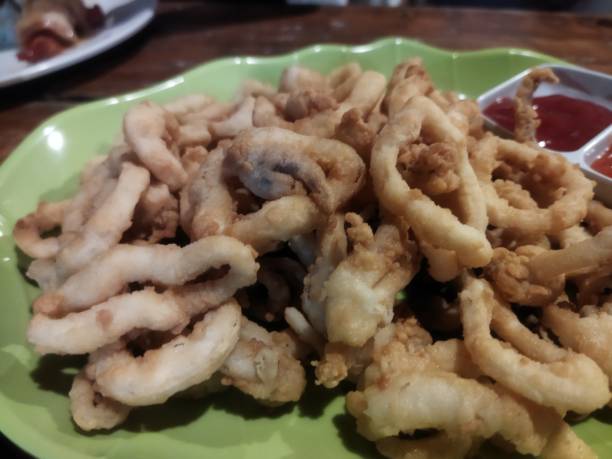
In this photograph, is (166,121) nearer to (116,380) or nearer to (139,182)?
(139,182)

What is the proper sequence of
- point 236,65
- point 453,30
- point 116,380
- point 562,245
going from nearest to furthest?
point 116,380, point 562,245, point 236,65, point 453,30

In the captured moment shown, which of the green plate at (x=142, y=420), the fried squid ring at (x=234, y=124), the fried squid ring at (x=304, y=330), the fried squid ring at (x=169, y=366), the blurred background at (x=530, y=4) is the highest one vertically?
the fried squid ring at (x=234, y=124)

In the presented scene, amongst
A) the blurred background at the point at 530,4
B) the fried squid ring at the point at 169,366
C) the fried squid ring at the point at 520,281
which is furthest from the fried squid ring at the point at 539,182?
the blurred background at the point at 530,4

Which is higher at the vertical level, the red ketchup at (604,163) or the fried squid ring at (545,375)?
the fried squid ring at (545,375)

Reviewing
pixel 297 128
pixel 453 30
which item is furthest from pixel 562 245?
pixel 453 30

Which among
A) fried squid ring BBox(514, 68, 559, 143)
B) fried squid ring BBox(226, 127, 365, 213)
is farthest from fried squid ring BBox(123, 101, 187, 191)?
fried squid ring BBox(514, 68, 559, 143)

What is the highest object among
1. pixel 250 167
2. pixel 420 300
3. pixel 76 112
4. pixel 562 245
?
pixel 250 167

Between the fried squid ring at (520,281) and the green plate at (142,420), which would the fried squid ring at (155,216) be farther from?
the fried squid ring at (520,281)
